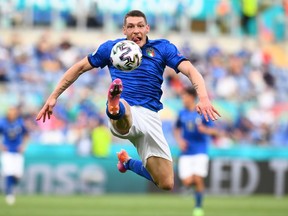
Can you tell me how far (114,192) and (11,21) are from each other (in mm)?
7830

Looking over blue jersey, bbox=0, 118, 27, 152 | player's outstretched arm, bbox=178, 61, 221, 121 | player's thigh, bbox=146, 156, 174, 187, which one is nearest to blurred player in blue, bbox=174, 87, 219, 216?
blue jersey, bbox=0, 118, 27, 152

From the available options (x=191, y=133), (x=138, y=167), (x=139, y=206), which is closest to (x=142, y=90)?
(x=138, y=167)

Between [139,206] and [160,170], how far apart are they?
306 inches

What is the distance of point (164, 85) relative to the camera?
89.1 feet

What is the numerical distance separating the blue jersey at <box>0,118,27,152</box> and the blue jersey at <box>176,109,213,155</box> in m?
4.05

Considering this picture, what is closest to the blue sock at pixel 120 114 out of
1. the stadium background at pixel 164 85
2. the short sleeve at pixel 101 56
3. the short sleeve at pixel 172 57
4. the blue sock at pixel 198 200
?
the short sleeve at pixel 101 56

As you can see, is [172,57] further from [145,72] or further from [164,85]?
[164,85]

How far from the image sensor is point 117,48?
1113cm

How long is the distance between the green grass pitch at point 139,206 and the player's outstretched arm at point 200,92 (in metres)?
6.16

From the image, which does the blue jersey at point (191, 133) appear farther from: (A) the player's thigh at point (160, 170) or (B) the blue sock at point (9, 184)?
(A) the player's thigh at point (160, 170)

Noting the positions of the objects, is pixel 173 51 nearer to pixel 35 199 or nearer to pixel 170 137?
pixel 35 199

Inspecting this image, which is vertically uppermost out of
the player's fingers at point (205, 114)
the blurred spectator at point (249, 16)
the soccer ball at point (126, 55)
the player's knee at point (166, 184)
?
the blurred spectator at point (249, 16)

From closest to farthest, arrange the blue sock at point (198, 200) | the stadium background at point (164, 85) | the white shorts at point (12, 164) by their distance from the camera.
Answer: the blue sock at point (198, 200) < the white shorts at point (12, 164) < the stadium background at point (164, 85)

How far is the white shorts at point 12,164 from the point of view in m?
21.3
